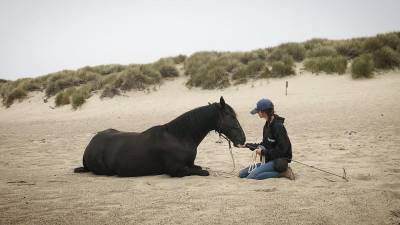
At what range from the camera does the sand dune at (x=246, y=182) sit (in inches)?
173

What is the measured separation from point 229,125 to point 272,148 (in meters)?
0.81

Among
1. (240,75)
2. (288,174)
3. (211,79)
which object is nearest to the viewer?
(288,174)

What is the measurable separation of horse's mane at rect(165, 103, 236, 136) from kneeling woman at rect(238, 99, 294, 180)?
0.68 meters

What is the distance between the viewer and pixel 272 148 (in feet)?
21.0

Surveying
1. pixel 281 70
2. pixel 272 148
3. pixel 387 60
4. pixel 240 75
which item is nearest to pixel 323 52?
pixel 281 70

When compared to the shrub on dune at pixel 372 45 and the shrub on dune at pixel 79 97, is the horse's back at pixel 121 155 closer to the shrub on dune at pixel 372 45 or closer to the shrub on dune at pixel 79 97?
the shrub on dune at pixel 79 97

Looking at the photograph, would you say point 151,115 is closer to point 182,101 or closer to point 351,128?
point 182,101

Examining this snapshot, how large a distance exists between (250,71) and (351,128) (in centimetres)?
1078

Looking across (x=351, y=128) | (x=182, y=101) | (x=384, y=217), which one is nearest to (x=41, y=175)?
(x=384, y=217)

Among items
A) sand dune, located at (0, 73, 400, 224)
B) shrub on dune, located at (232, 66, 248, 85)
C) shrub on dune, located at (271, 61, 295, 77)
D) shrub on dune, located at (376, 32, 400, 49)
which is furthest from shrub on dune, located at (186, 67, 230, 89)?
shrub on dune, located at (376, 32, 400, 49)

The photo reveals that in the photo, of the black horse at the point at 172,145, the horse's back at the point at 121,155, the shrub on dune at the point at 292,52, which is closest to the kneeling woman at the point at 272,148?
the black horse at the point at 172,145

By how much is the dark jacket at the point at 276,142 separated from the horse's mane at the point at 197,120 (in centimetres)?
75

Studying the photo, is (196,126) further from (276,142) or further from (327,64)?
(327,64)

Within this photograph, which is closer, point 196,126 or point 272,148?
point 272,148
